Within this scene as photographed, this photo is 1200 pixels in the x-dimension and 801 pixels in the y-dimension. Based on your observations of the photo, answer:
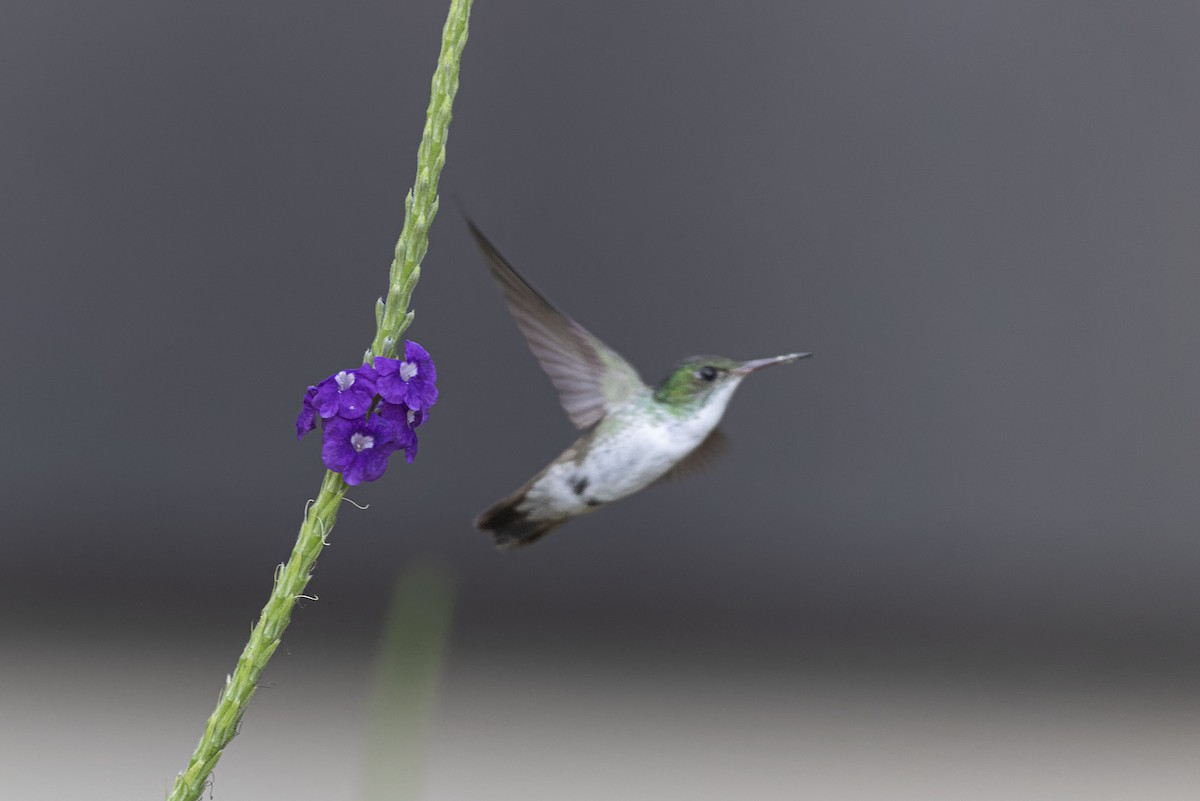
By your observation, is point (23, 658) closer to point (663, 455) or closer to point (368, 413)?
point (663, 455)

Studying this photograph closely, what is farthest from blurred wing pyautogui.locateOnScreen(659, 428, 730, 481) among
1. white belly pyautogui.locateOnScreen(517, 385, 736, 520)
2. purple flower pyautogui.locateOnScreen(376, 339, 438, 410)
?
purple flower pyautogui.locateOnScreen(376, 339, 438, 410)

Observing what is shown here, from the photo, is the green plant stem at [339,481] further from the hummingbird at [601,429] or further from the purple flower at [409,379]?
the hummingbird at [601,429]

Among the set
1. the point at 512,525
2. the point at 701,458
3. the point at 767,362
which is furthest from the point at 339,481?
the point at 701,458

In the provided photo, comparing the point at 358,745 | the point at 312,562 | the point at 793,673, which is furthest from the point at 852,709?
the point at 312,562

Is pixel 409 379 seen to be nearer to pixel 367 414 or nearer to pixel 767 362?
pixel 367 414

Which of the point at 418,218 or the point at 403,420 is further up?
the point at 418,218

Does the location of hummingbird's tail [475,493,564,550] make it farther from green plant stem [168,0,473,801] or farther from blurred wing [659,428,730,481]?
green plant stem [168,0,473,801]

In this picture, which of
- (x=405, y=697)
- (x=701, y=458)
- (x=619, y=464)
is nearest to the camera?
(x=405, y=697)

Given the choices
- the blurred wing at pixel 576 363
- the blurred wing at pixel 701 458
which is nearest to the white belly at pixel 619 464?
the blurred wing at pixel 576 363
